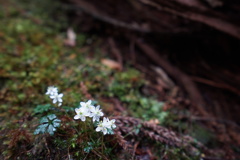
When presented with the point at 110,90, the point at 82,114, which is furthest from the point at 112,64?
the point at 82,114

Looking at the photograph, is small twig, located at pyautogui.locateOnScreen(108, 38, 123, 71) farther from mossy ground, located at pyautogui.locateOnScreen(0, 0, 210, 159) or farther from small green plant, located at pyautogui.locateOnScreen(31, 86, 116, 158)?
small green plant, located at pyautogui.locateOnScreen(31, 86, 116, 158)

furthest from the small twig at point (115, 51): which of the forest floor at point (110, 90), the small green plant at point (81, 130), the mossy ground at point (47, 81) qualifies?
the small green plant at point (81, 130)

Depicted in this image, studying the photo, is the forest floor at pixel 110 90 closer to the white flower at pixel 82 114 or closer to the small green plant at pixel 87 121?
the small green plant at pixel 87 121

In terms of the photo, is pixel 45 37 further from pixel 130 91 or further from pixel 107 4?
pixel 130 91

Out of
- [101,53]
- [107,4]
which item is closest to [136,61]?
[101,53]

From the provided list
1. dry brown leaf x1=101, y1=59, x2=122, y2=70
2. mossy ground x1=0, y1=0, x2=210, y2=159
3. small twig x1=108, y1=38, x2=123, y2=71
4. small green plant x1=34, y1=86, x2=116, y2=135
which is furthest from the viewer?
small twig x1=108, y1=38, x2=123, y2=71

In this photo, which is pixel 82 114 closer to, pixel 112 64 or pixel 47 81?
pixel 47 81

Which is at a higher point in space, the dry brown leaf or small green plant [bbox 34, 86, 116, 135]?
small green plant [bbox 34, 86, 116, 135]

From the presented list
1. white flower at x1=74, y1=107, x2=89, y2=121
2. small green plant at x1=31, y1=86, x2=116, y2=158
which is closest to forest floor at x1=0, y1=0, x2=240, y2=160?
small green plant at x1=31, y1=86, x2=116, y2=158
